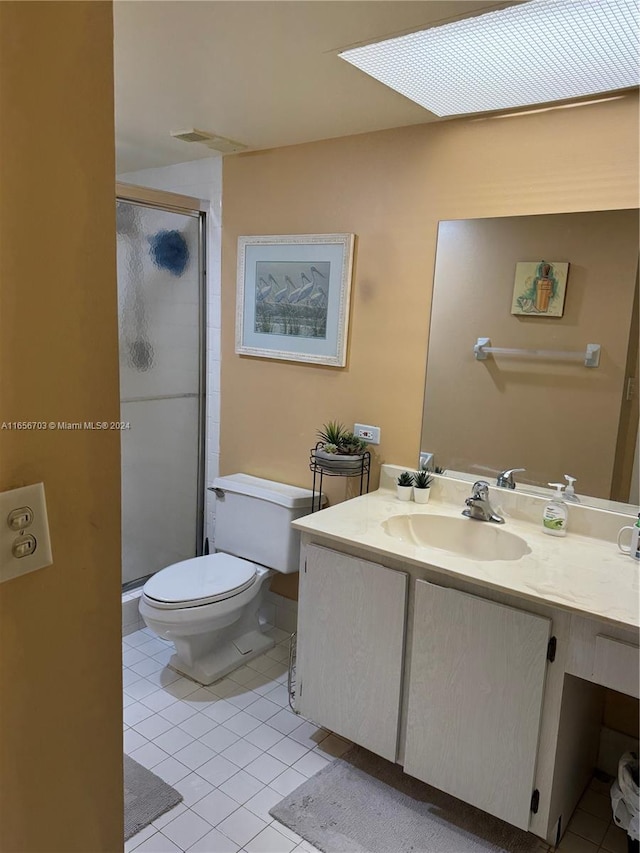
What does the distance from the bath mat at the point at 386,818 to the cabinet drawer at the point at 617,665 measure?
2.17ft

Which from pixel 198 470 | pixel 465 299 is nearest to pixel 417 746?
pixel 465 299

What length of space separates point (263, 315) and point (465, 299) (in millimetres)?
986

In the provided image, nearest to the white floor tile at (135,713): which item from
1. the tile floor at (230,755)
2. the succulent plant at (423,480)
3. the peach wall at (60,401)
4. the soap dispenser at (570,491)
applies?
the tile floor at (230,755)

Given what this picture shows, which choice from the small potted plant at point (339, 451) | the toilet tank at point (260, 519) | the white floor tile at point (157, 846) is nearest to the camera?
the white floor tile at point (157, 846)

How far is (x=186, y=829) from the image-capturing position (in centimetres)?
185

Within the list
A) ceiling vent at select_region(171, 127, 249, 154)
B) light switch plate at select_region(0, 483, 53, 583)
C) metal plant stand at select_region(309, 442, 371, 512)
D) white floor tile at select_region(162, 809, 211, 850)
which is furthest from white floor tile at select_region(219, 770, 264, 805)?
ceiling vent at select_region(171, 127, 249, 154)

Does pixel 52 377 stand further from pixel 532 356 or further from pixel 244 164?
pixel 244 164

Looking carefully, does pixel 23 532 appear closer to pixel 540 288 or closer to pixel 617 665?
pixel 617 665

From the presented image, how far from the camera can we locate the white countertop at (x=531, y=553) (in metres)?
1.60

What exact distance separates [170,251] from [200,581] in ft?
5.12

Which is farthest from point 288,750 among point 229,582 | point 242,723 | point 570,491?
point 570,491

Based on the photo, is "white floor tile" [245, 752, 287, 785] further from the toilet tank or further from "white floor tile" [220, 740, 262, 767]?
the toilet tank

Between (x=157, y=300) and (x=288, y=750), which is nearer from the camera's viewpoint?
(x=288, y=750)

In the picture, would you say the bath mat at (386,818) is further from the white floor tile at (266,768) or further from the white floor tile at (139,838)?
the white floor tile at (139,838)
